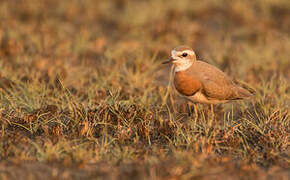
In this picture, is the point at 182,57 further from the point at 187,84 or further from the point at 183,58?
the point at 187,84

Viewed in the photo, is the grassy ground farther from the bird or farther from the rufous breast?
the rufous breast

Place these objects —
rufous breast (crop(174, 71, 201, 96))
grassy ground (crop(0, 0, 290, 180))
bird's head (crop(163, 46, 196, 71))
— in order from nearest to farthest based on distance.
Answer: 1. grassy ground (crop(0, 0, 290, 180))
2. rufous breast (crop(174, 71, 201, 96))
3. bird's head (crop(163, 46, 196, 71))

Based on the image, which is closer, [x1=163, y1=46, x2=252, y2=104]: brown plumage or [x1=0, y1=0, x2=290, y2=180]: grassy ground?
[x1=0, y1=0, x2=290, y2=180]: grassy ground

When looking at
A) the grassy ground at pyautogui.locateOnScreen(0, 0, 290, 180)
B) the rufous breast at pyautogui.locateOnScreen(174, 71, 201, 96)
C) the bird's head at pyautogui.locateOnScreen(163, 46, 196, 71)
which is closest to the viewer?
the grassy ground at pyautogui.locateOnScreen(0, 0, 290, 180)

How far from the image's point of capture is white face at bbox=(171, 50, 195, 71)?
4.73 metres

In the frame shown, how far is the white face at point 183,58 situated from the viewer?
473 centimetres

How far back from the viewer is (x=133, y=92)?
561cm

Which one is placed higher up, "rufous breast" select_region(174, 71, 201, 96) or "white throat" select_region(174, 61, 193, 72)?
"white throat" select_region(174, 61, 193, 72)

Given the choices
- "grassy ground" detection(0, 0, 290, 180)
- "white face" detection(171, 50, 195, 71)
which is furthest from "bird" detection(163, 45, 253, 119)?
"grassy ground" detection(0, 0, 290, 180)

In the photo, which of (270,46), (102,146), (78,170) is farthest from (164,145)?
(270,46)

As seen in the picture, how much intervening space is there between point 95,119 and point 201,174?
160 cm

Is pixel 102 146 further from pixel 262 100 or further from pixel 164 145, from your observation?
pixel 262 100

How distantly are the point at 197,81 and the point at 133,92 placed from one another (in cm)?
125

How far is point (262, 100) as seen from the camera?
5.18 meters
